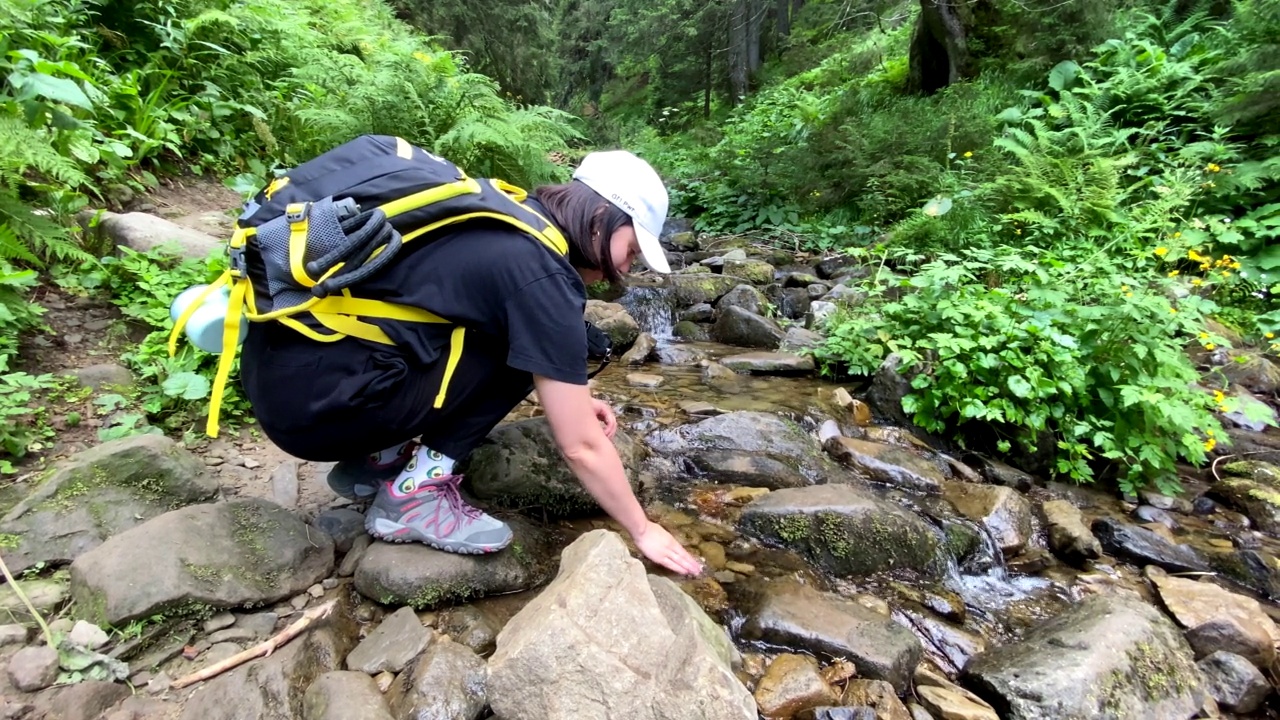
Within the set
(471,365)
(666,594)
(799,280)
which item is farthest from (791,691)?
(799,280)

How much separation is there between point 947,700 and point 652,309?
4.67m

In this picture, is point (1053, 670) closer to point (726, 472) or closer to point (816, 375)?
point (726, 472)

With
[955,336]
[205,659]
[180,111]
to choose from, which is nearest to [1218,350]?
[955,336]

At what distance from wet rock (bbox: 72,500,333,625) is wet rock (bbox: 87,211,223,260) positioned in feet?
6.16

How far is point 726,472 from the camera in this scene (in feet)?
10.6

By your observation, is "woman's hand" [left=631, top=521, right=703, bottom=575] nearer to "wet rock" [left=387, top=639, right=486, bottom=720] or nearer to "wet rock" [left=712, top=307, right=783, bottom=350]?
"wet rock" [left=387, top=639, right=486, bottom=720]

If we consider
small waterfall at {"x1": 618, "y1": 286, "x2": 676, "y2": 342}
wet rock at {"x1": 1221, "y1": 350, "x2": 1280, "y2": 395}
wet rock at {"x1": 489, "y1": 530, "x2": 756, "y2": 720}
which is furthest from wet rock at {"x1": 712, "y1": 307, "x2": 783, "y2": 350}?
wet rock at {"x1": 489, "y1": 530, "x2": 756, "y2": 720}

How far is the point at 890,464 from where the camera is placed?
3.37 m

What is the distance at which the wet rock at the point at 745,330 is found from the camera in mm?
5391

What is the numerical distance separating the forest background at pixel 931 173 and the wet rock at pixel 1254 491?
0.19 meters

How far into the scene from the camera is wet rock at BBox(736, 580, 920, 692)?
204cm

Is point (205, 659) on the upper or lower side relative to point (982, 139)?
lower

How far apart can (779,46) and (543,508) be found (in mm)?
21989

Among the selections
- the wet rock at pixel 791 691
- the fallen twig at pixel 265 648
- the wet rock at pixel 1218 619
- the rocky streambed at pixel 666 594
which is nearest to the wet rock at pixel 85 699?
the rocky streambed at pixel 666 594
